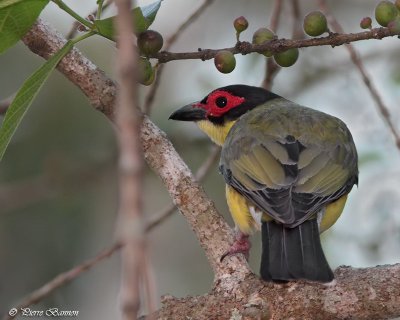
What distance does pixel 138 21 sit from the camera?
2.96m

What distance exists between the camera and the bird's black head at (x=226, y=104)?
15.2 ft

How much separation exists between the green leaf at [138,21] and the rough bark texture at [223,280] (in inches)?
16.1

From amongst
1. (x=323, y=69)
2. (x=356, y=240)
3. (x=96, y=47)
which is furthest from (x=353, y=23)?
(x=356, y=240)

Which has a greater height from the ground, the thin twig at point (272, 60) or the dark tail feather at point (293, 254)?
the thin twig at point (272, 60)

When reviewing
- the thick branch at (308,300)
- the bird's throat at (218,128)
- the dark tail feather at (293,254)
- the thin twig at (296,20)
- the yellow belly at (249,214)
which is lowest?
the thick branch at (308,300)

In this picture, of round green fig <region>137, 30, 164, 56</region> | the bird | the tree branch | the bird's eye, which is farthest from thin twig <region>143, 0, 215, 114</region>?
the tree branch

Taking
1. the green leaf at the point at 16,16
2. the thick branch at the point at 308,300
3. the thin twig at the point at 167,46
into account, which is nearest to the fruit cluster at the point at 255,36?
the green leaf at the point at 16,16

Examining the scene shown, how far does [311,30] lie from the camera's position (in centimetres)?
302

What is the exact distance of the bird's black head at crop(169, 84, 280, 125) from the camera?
183 inches

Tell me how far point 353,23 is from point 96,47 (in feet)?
8.27

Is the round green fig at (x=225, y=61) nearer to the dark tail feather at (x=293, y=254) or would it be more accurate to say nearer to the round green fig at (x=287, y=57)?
the round green fig at (x=287, y=57)

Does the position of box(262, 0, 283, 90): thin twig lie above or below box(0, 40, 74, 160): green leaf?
above

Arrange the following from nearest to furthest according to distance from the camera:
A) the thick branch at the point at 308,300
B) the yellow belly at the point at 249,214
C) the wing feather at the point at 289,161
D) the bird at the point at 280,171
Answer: the thick branch at the point at 308,300 → the bird at the point at 280,171 → the wing feather at the point at 289,161 → the yellow belly at the point at 249,214

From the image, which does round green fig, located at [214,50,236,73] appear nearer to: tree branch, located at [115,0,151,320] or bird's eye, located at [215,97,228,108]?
bird's eye, located at [215,97,228,108]
